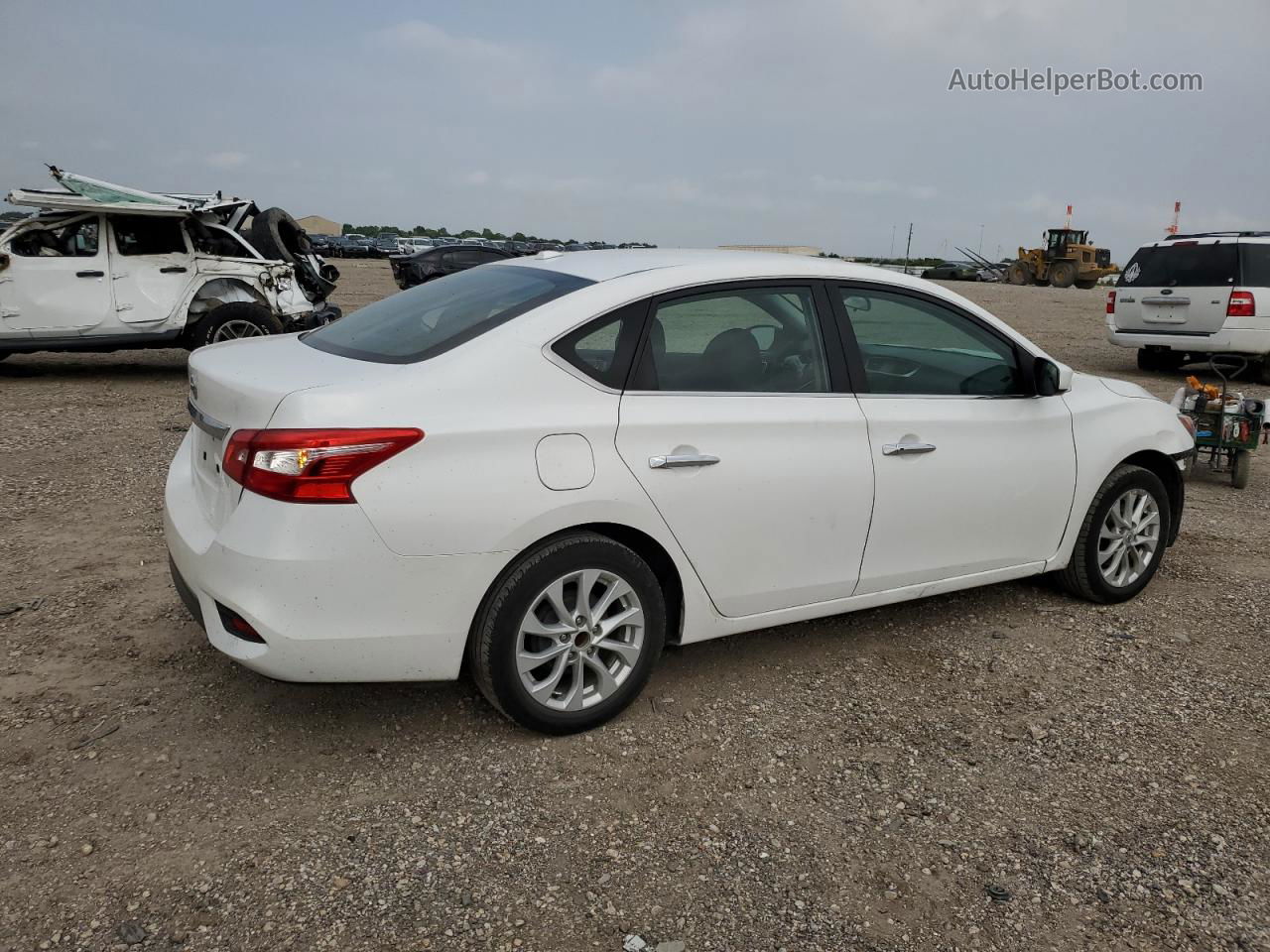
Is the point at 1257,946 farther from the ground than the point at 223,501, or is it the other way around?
the point at 223,501

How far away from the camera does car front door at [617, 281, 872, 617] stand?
3311 millimetres

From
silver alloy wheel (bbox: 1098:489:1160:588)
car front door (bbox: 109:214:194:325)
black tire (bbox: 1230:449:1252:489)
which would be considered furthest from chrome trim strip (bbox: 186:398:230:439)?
car front door (bbox: 109:214:194:325)

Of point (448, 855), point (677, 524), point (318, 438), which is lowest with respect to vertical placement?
point (448, 855)

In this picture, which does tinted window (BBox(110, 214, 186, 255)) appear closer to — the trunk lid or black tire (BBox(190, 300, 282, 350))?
black tire (BBox(190, 300, 282, 350))

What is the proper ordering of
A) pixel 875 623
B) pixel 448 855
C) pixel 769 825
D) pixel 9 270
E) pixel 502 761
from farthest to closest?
pixel 9 270
pixel 875 623
pixel 502 761
pixel 769 825
pixel 448 855


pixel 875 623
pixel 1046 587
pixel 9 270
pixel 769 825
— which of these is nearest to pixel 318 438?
pixel 769 825

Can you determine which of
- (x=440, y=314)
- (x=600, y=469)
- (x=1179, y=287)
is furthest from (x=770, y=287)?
(x=1179, y=287)

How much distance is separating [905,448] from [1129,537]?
157cm

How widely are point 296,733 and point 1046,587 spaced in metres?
3.49

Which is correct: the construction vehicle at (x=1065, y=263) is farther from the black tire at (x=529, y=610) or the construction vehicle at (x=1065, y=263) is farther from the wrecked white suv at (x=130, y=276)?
the black tire at (x=529, y=610)

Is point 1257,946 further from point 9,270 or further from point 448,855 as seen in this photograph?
point 9,270

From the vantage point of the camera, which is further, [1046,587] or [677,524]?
[1046,587]

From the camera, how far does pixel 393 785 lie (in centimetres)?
308

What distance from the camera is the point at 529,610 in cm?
309
